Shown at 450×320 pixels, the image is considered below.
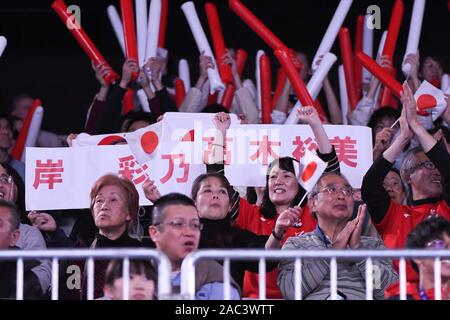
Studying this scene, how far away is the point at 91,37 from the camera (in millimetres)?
10188

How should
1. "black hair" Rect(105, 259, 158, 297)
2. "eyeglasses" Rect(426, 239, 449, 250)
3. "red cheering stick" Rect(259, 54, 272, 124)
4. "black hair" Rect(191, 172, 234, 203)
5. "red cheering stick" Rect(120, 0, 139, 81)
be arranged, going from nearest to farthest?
"black hair" Rect(105, 259, 158, 297)
"eyeglasses" Rect(426, 239, 449, 250)
"black hair" Rect(191, 172, 234, 203)
"red cheering stick" Rect(120, 0, 139, 81)
"red cheering stick" Rect(259, 54, 272, 124)

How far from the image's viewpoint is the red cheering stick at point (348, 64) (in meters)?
8.76

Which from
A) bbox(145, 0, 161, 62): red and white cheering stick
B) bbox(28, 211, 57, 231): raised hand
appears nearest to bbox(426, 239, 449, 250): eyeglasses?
bbox(28, 211, 57, 231): raised hand

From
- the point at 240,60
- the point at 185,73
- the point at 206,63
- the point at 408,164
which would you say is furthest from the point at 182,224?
the point at 185,73

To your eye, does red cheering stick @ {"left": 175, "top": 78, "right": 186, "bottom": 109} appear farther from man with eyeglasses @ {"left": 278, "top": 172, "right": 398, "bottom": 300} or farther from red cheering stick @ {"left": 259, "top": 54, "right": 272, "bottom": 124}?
man with eyeglasses @ {"left": 278, "top": 172, "right": 398, "bottom": 300}

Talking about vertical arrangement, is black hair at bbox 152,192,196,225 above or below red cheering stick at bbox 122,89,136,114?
below

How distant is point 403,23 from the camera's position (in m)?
10.1

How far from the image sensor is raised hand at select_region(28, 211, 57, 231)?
7.18 m

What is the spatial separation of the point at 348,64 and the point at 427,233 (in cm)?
321

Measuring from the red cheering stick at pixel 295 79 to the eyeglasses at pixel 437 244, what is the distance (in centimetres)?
239

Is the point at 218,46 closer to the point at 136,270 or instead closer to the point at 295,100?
the point at 295,100

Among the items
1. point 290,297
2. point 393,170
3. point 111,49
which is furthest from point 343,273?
point 111,49

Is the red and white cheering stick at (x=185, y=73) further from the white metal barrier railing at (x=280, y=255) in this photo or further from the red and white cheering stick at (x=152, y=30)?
the white metal barrier railing at (x=280, y=255)

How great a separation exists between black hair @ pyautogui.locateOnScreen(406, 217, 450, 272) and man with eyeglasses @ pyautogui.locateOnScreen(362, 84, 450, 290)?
933 millimetres
